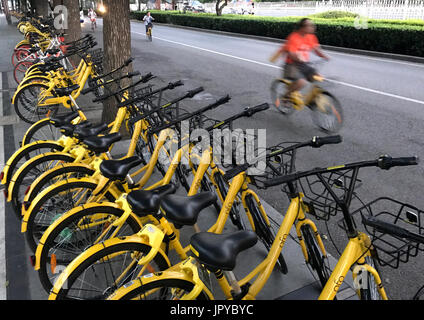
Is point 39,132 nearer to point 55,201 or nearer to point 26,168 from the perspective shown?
point 26,168

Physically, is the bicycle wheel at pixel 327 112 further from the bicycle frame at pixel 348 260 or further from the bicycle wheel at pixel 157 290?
the bicycle wheel at pixel 157 290

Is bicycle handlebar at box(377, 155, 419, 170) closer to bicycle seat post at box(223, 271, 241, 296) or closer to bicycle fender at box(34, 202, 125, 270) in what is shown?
bicycle seat post at box(223, 271, 241, 296)

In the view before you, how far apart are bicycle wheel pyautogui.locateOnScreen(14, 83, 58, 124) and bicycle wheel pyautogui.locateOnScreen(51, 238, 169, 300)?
4.57 metres

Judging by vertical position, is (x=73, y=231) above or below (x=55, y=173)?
below

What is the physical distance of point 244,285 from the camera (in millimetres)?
2418

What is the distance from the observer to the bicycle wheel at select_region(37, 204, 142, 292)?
2.71 metres

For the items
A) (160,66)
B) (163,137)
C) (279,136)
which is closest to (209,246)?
(163,137)

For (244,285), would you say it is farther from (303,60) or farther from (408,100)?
(408,100)

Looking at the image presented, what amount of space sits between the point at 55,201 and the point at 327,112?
16.4ft

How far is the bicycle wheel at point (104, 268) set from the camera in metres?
2.28

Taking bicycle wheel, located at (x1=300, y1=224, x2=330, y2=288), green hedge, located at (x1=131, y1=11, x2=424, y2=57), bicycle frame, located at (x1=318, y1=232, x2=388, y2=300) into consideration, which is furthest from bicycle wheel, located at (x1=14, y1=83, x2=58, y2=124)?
green hedge, located at (x1=131, y1=11, x2=424, y2=57)

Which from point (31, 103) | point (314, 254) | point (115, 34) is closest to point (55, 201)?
point (314, 254)

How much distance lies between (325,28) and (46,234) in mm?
17360

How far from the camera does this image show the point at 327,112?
659 cm
